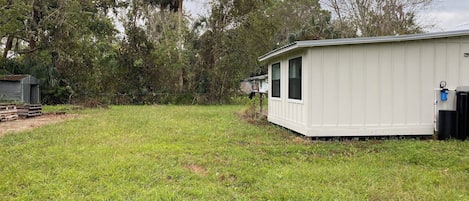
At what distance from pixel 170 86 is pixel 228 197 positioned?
1629 cm

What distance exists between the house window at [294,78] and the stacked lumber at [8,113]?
26.1 feet

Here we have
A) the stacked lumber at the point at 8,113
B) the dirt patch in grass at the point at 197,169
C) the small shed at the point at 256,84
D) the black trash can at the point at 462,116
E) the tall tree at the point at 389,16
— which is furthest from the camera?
the small shed at the point at 256,84

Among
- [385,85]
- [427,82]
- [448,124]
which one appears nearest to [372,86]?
[385,85]

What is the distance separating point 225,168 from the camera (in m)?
5.00

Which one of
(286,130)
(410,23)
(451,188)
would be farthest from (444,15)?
(451,188)

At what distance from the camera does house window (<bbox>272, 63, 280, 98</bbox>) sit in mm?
9961

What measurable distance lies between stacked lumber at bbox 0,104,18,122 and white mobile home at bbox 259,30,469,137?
334 inches

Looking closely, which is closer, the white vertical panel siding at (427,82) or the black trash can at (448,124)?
the black trash can at (448,124)

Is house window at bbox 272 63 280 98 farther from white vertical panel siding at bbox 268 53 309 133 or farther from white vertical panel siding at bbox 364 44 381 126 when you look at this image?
white vertical panel siding at bbox 364 44 381 126

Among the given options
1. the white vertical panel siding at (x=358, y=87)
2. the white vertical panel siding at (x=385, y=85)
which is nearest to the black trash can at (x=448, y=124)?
the white vertical panel siding at (x=385, y=85)

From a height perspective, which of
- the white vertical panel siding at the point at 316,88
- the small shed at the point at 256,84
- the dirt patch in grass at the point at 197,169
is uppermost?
the small shed at the point at 256,84

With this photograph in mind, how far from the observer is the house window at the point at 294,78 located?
26.4ft

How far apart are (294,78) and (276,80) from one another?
1.87 m

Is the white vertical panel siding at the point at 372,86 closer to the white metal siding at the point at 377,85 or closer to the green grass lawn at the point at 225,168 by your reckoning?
the white metal siding at the point at 377,85
